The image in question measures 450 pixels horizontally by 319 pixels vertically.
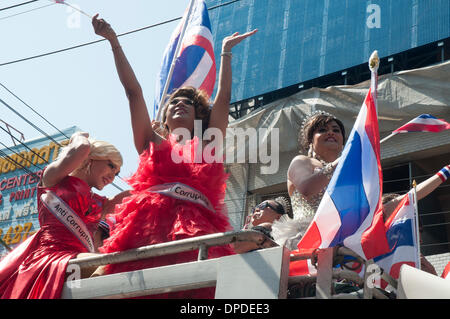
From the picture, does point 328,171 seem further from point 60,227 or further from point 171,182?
point 60,227

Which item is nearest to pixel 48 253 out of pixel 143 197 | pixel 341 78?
pixel 143 197

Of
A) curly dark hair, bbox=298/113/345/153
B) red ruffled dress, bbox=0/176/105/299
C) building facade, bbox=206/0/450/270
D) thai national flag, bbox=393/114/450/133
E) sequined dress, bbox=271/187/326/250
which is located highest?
building facade, bbox=206/0/450/270

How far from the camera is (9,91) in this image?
9383 mm

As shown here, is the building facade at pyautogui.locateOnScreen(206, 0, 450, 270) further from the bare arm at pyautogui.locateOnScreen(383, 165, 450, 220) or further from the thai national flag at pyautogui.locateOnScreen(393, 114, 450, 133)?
the thai national flag at pyautogui.locateOnScreen(393, 114, 450, 133)

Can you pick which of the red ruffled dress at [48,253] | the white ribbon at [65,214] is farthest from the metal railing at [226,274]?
the white ribbon at [65,214]

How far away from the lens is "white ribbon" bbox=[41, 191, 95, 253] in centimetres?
360

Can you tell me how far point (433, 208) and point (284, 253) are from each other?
8.53m

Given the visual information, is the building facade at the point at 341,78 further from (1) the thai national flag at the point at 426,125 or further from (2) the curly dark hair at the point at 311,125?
(2) the curly dark hair at the point at 311,125

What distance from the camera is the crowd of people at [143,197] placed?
126 inches

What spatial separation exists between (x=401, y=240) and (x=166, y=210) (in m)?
1.76

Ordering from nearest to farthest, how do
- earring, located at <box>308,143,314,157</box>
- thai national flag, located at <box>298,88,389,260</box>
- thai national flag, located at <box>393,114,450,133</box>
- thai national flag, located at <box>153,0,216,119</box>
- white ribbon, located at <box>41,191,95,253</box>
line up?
1. thai national flag, located at <box>298,88,389,260</box>
2. white ribbon, located at <box>41,191,95,253</box>
3. earring, located at <box>308,143,314,157</box>
4. thai national flag, located at <box>393,114,450,133</box>
5. thai national flag, located at <box>153,0,216,119</box>

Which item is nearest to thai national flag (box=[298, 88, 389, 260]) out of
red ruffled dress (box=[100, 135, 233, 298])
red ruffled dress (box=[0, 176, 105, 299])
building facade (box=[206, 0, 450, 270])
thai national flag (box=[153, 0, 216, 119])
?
red ruffled dress (box=[100, 135, 233, 298])

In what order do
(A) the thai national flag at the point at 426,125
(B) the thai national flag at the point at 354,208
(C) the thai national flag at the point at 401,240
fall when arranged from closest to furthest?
(B) the thai national flag at the point at 354,208 < (C) the thai national flag at the point at 401,240 < (A) the thai national flag at the point at 426,125

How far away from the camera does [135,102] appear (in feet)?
11.5
